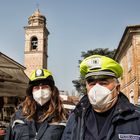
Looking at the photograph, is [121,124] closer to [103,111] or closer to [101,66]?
[103,111]

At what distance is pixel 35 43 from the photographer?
5369 cm

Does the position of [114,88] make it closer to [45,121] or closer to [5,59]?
[45,121]

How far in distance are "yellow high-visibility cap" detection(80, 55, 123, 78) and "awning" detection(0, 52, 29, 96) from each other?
6.54ft

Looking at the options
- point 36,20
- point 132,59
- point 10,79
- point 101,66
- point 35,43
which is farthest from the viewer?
point 36,20

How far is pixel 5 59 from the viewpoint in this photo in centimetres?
455

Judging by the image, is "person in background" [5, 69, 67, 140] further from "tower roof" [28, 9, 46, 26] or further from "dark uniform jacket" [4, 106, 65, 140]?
"tower roof" [28, 9, 46, 26]

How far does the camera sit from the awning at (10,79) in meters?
4.18

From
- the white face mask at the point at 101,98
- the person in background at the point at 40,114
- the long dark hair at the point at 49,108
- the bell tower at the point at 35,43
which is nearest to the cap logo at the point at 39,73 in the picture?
the person in background at the point at 40,114

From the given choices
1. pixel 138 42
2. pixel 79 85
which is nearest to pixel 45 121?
pixel 138 42

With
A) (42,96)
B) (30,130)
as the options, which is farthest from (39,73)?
(30,130)

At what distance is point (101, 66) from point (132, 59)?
50.8 feet

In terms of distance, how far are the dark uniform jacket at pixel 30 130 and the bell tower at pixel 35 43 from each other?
47252 millimetres

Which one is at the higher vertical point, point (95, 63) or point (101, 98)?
point (95, 63)

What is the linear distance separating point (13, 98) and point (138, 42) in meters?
13.6
